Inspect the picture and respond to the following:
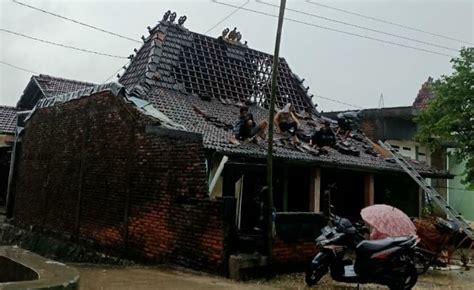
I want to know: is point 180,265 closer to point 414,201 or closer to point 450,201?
point 414,201

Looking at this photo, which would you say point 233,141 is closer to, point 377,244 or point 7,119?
point 377,244

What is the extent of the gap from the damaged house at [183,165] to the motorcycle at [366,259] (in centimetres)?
117

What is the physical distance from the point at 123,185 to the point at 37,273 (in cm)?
468

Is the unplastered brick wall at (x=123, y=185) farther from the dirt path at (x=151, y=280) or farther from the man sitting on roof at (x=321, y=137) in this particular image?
the man sitting on roof at (x=321, y=137)

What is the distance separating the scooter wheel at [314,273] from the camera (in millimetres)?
6614

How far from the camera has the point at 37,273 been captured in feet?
14.3

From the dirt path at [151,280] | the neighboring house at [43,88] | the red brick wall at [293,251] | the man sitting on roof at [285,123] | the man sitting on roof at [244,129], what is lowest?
Result: the dirt path at [151,280]

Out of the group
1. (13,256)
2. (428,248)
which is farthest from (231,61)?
(13,256)

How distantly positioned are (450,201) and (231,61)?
34.7ft

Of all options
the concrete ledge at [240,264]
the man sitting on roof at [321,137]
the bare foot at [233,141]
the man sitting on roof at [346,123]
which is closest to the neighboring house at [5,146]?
the bare foot at [233,141]

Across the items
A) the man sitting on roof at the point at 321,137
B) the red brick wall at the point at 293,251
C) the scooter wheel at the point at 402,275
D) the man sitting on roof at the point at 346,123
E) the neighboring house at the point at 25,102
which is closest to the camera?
the scooter wheel at the point at 402,275

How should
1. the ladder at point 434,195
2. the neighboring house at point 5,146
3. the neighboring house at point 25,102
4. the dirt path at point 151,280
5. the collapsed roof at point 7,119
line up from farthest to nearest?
the collapsed roof at point 7,119 < the neighboring house at point 25,102 < the neighboring house at point 5,146 < the ladder at point 434,195 < the dirt path at point 151,280

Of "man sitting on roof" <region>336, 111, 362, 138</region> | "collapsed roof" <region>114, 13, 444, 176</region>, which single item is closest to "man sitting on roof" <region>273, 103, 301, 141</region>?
"collapsed roof" <region>114, 13, 444, 176</region>

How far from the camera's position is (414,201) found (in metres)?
13.7
